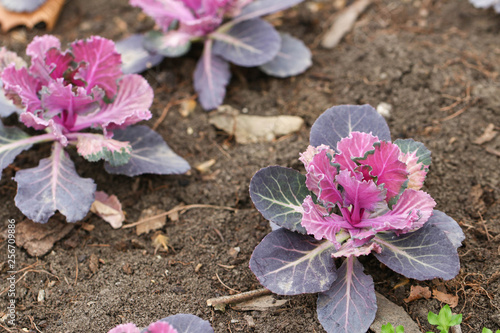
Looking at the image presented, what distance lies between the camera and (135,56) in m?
3.10

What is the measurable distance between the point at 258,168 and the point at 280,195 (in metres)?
0.54

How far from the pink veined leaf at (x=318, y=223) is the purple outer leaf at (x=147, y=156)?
0.80 meters

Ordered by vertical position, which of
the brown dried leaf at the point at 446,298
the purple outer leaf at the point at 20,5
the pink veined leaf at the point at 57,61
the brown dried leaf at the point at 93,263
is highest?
the pink veined leaf at the point at 57,61

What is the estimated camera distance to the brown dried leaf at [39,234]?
7.30 ft

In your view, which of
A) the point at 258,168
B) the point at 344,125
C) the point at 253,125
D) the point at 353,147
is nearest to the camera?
the point at 353,147

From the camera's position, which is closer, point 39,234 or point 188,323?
point 188,323

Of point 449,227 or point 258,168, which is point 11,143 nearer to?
point 258,168

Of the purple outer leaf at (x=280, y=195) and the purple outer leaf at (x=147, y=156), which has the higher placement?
the purple outer leaf at (x=280, y=195)

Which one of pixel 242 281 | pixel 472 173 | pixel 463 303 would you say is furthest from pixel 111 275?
pixel 472 173

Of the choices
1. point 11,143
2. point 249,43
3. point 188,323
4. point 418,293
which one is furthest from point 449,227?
point 11,143

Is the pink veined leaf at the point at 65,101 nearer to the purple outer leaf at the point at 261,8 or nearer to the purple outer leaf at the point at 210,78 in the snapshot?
the purple outer leaf at the point at 210,78

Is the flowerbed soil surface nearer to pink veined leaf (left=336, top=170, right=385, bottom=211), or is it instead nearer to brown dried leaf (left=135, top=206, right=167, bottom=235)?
brown dried leaf (left=135, top=206, right=167, bottom=235)

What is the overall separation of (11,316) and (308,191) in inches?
54.9

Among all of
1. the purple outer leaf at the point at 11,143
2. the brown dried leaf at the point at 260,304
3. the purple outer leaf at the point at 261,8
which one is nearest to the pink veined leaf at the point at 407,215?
the brown dried leaf at the point at 260,304
